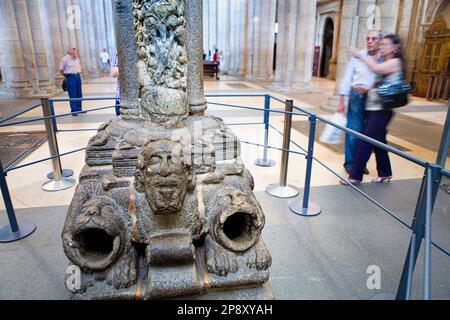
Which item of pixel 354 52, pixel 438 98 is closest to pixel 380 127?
pixel 354 52

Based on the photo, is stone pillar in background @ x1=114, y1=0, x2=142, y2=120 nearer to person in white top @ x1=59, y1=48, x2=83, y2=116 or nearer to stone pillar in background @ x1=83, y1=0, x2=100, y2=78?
person in white top @ x1=59, y1=48, x2=83, y2=116

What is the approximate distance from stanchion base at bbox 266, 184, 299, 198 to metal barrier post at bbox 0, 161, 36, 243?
103 inches

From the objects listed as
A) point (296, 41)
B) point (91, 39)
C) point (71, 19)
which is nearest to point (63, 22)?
point (71, 19)

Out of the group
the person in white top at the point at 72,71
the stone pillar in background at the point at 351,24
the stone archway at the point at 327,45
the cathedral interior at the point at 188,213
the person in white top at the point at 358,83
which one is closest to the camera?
the cathedral interior at the point at 188,213

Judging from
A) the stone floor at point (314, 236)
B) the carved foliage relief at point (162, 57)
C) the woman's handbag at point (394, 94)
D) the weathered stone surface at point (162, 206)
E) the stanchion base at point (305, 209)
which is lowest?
the stone floor at point (314, 236)

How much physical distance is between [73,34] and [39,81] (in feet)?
17.0

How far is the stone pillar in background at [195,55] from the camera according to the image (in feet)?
10.0

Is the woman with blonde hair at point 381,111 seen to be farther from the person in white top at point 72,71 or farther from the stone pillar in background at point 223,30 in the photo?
the stone pillar in background at point 223,30

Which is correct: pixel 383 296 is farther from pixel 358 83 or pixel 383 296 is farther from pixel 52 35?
pixel 52 35

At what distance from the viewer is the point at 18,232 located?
10.5 feet

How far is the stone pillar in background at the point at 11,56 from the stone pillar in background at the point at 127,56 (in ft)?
31.5

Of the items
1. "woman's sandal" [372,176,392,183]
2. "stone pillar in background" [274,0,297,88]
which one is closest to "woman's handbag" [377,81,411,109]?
"woman's sandal" [372,176,392,183]

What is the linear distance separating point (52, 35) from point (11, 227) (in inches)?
486

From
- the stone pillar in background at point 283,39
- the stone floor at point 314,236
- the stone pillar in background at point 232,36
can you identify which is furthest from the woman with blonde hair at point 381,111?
the stone pillar in background at point 232,36
